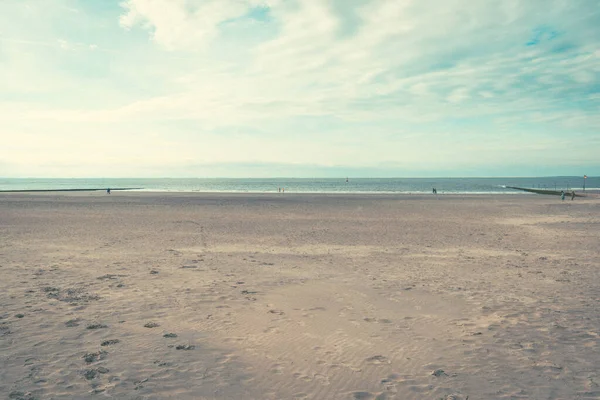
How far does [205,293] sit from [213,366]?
154 inches

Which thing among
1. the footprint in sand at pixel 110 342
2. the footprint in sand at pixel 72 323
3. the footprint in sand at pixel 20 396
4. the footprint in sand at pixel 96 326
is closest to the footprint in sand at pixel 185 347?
the footprint in sand at pixel 110 342

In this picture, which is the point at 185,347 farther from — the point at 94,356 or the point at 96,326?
the point at 96,326

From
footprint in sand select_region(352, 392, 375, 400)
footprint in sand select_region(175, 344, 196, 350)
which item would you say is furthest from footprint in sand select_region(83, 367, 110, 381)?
footprint in sand select_region(352, 392, 375, 400)

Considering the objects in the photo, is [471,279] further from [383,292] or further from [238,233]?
[238,233]

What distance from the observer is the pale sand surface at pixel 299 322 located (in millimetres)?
5500

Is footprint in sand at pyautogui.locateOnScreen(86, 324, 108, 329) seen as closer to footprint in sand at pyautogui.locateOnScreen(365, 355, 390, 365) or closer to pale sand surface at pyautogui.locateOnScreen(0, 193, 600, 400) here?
pale sand surface at pyautogui.locateOnScreen(0, 193, 600, 400)

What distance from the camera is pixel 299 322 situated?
25.9ft

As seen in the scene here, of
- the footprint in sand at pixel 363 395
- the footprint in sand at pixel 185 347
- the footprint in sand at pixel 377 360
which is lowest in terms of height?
the footprint in sand at pixel 363 395

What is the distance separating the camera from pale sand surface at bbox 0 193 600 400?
5500mm

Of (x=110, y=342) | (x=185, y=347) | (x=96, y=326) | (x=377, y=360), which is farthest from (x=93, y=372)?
(x=377, y=360)

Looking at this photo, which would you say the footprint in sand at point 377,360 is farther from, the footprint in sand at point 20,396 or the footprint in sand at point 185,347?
the footprint in sand at point 20,396

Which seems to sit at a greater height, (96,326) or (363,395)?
(96,326)

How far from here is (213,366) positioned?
5996 mm

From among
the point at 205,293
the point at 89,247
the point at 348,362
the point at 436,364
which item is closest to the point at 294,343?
the point at 348,362
